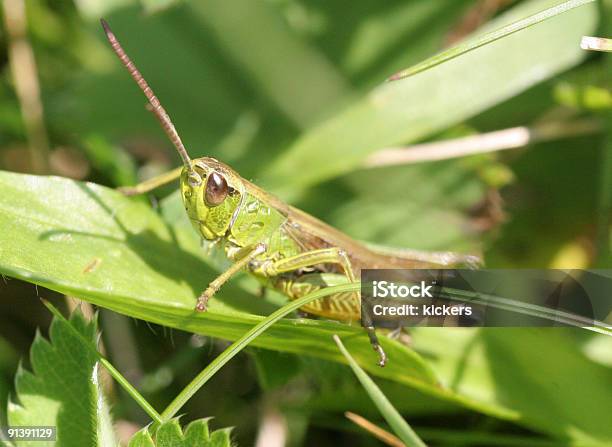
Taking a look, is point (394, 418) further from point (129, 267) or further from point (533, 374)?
point (533, 374)

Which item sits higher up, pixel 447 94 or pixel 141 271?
pixel 447 94

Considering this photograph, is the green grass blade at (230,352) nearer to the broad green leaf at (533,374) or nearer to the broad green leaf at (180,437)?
the broad green leaf at (180,437)

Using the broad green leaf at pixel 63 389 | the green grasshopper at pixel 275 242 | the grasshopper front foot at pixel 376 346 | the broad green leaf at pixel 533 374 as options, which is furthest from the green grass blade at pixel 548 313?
the broad green leaf at pixel 63 389

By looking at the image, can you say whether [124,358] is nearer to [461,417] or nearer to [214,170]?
[214,170]

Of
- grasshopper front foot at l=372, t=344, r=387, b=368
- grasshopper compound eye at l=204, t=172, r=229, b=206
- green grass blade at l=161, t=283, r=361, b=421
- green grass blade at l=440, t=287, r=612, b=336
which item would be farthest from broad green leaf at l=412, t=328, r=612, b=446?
grasshopper compound eye at l=204, t=172, r=229, b=206

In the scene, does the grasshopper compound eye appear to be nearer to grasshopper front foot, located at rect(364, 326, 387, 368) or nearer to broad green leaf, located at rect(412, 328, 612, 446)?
grasshopper front foot, located at rect(364, 326, 387, 368)

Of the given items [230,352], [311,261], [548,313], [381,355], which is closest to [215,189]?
[311,261]
